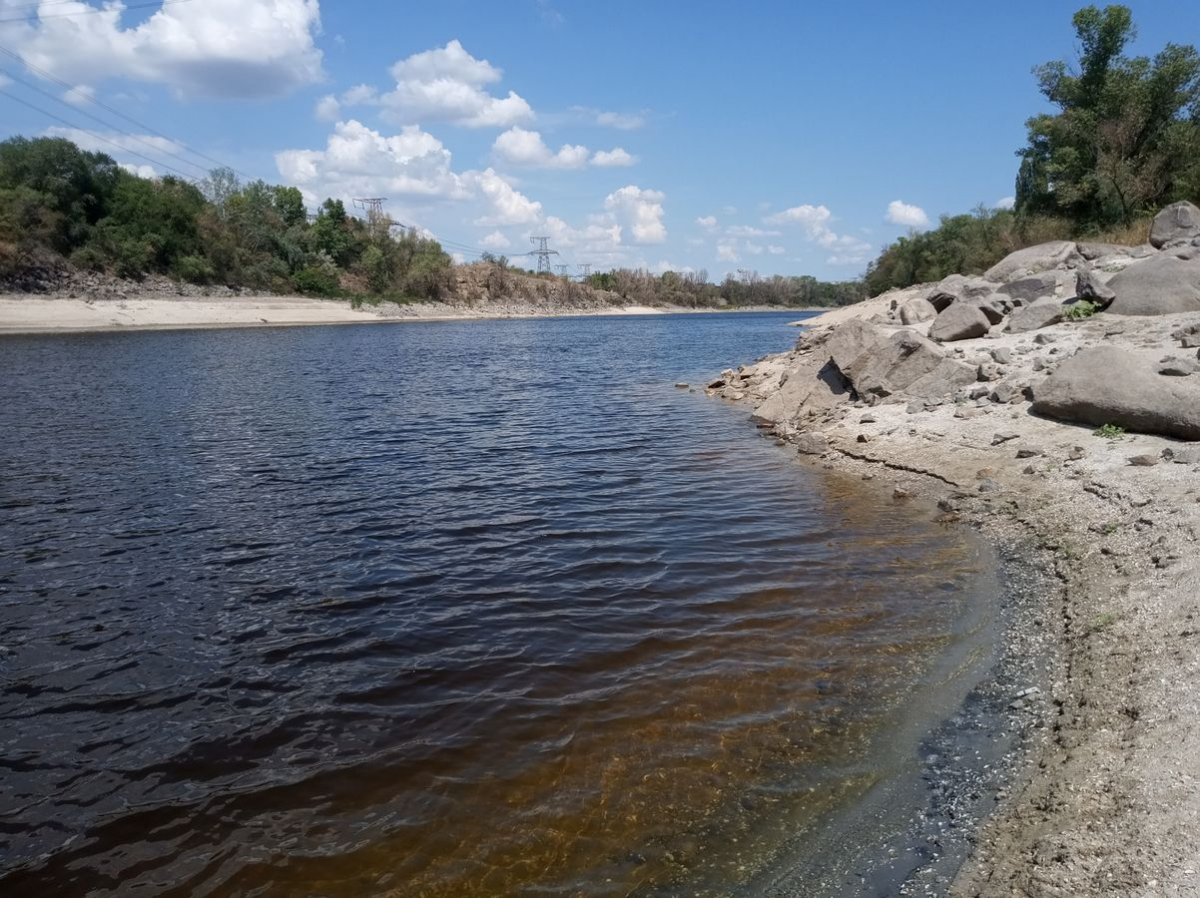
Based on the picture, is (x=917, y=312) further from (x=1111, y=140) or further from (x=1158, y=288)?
(x=1111, y=140)

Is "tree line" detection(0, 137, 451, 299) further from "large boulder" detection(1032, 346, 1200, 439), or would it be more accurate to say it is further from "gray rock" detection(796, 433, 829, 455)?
"large boulder" detection(1032, 346, 1200, 439)

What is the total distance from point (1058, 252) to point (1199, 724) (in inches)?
1045

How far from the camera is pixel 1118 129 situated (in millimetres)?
37156

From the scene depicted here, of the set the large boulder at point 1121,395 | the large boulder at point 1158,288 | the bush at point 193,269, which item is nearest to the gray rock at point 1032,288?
the large boulder at point 1158,288

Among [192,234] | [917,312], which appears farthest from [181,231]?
[917,312]

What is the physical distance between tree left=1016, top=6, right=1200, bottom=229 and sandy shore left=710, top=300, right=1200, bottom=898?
29059mm

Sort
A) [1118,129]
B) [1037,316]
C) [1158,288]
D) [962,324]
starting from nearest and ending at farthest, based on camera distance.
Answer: [1158,288] → [1037,316] → [962,324] → [1118,129]

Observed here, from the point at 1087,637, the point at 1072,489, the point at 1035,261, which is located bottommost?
the point at 1087,637

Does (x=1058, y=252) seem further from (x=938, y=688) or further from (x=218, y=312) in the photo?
(x=218, y=312)

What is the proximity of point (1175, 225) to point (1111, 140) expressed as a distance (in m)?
17.4

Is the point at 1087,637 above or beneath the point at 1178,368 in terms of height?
beneath

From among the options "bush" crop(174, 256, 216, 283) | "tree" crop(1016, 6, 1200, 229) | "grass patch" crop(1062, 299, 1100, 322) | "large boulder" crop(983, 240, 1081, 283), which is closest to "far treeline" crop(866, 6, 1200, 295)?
"tree" crop(1016, 6, 1200, 229)

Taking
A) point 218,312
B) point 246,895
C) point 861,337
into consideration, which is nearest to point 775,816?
point 246,895

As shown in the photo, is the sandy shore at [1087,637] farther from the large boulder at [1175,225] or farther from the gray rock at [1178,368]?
the large boulder at [1175,225]
